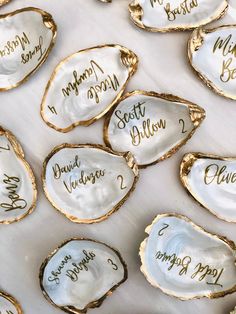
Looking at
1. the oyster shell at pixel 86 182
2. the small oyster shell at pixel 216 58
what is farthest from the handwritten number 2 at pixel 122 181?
the small oyster shell at pixel 216 58

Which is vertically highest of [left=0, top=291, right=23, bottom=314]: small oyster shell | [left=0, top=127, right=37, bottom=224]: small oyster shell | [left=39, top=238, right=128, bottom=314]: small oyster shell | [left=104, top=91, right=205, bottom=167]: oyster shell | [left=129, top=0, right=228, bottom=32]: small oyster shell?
[left=129, top=0, right=228, bottom=32]: small oyster shell

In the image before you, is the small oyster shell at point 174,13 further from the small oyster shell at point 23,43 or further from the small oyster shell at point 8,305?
the small oyster shell at point 8,305

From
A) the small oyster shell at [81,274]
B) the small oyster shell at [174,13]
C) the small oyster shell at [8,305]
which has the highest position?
the small oyster shell at [174,13]

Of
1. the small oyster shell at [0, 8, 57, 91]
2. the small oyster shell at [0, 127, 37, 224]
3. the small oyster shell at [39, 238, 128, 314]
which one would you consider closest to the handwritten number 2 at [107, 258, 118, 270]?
the small oyster shell at [39, 238, 128, 314]

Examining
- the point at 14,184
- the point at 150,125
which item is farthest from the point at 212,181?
the point at 14,184

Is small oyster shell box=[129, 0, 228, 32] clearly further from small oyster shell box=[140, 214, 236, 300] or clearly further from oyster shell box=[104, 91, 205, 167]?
small oyster shell box=[140, 214, 236, 300]

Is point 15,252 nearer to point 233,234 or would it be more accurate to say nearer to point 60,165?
point 60,165

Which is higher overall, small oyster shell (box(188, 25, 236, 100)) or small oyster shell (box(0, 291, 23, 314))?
small oyster shell (box(188, 25, 236, 100))
